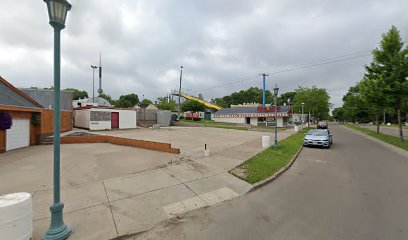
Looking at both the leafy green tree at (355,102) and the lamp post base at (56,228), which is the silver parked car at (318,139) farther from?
the lamp post base at (56,228)

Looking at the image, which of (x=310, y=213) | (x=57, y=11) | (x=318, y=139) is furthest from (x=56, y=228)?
(x=318, y=139)

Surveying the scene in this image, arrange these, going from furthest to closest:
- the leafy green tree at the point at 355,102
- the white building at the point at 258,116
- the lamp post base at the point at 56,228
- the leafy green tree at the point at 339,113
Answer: the leafy green tree at the point at 339,113, the white building at the point at 258,116, the leafy green tree at the point at 355,102, the lamp post base at the point at 56,228

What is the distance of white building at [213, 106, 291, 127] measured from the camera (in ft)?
129

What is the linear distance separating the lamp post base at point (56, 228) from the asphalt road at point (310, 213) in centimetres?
134

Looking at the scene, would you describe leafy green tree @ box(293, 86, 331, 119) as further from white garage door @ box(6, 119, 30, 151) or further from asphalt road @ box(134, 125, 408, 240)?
white garage door @ box(6, 119, 30, 151)

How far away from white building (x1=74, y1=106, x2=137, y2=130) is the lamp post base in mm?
21920

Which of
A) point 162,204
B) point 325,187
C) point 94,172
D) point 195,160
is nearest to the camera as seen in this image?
point 162,204

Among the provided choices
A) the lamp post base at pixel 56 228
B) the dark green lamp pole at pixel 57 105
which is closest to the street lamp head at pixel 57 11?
the dark green lamp pole at pixel 57 105

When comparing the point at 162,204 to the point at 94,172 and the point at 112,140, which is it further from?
the point at 112,140

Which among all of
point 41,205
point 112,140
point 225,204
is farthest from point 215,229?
point 112,140

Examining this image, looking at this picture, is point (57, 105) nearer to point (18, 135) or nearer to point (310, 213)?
point (310, 213)

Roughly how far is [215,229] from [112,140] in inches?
486

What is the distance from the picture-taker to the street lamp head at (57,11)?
3373mm

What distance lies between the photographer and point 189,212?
4.67 m
